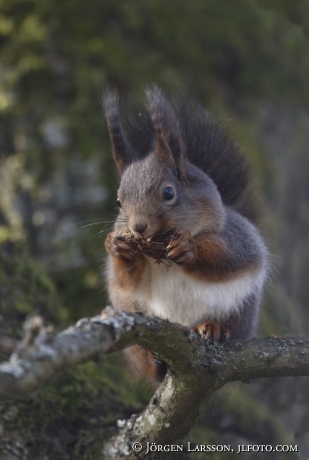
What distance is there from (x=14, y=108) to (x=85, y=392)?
2296mm

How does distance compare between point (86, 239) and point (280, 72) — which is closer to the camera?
point (86, 239)

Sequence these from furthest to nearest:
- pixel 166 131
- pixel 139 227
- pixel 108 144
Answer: pixel 108 144, pixel 166 131, pixel 139 227

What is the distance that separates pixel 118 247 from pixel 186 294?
357 millimetres

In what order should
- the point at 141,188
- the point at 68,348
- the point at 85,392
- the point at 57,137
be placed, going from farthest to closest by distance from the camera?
1. the point at 57,137
2. the point at 85,392
3. the point at 141,188
4. the point at 68,348

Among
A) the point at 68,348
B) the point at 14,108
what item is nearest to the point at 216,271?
the point at 68,348

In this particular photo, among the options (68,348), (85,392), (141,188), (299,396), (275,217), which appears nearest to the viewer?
(68,348)

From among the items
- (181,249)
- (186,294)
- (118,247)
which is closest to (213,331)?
(186,294)

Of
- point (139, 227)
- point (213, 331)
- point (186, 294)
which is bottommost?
point (213, 331)

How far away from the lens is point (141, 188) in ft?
7.80

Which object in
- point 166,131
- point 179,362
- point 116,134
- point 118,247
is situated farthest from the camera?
point 116,134

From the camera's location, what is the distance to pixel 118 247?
2322 millimetres

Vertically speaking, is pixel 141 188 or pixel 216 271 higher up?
pixel 141 188

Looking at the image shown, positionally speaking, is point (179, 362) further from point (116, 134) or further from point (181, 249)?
point (116, 134)

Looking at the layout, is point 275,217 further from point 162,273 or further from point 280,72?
point 162,273
